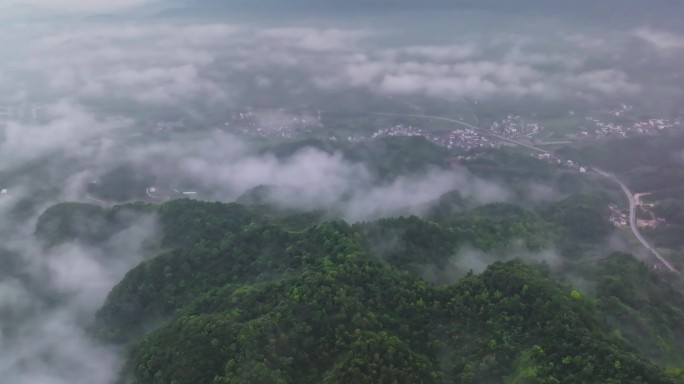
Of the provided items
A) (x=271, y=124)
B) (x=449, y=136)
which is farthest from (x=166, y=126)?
(x=449, y=136)

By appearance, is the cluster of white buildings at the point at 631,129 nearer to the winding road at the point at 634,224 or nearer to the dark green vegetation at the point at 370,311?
the winding road at the point at 634,224

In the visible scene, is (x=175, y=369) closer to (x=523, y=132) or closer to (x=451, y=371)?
(x=451, y=371)

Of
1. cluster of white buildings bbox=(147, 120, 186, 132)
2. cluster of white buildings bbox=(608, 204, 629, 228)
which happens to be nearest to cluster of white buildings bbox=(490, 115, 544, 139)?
cluster of white buildings bbox=(608, 204, 629, 228)

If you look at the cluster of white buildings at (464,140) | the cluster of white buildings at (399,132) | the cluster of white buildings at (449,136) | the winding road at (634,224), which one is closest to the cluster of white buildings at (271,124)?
the cluster of white buildings at (449,136)

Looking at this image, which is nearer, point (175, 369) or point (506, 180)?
point (175, 369)

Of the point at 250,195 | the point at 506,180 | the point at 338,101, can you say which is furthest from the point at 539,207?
the point at 338,101

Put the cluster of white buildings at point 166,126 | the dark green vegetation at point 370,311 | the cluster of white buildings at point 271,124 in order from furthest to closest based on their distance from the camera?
the cluster of white buildings at point 166,126
the cluster of white buildings at point 271,124
the dark green vegetation at point 370,311
